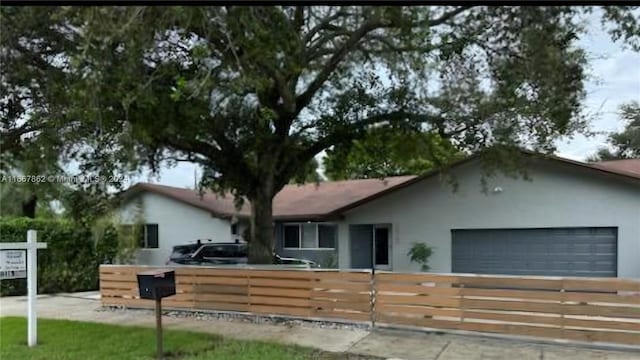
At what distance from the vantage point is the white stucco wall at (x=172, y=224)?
24.1 metres

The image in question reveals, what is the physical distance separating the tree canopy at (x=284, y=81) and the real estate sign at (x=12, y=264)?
2.29 metres

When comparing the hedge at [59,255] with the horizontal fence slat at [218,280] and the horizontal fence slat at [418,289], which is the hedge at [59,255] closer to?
the horizontal fence slat at [218,280]

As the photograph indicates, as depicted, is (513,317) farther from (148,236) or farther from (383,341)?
(148,236)

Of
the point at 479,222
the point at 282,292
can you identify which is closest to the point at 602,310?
the point at 282,292

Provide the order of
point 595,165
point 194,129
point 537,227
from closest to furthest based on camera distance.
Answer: point 194,129, point 595,165, point 537,227

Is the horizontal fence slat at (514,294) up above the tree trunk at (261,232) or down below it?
below

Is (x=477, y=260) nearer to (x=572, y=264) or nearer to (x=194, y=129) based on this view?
(x=572, y=264)

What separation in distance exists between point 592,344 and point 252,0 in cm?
740

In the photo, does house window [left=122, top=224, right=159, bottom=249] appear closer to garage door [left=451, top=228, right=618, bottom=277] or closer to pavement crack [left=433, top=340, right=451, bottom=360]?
garage door [left=451, top=228, right=618, bottom=277]

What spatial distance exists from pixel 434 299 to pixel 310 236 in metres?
12.2

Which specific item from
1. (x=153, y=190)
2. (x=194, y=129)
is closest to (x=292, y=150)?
(x=194, y=129)

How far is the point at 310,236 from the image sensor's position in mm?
22750

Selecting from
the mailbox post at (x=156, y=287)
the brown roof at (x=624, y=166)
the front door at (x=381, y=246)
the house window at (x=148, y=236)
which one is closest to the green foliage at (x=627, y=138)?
the brown roof at (x=624, y=166)

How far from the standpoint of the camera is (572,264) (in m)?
16.4
